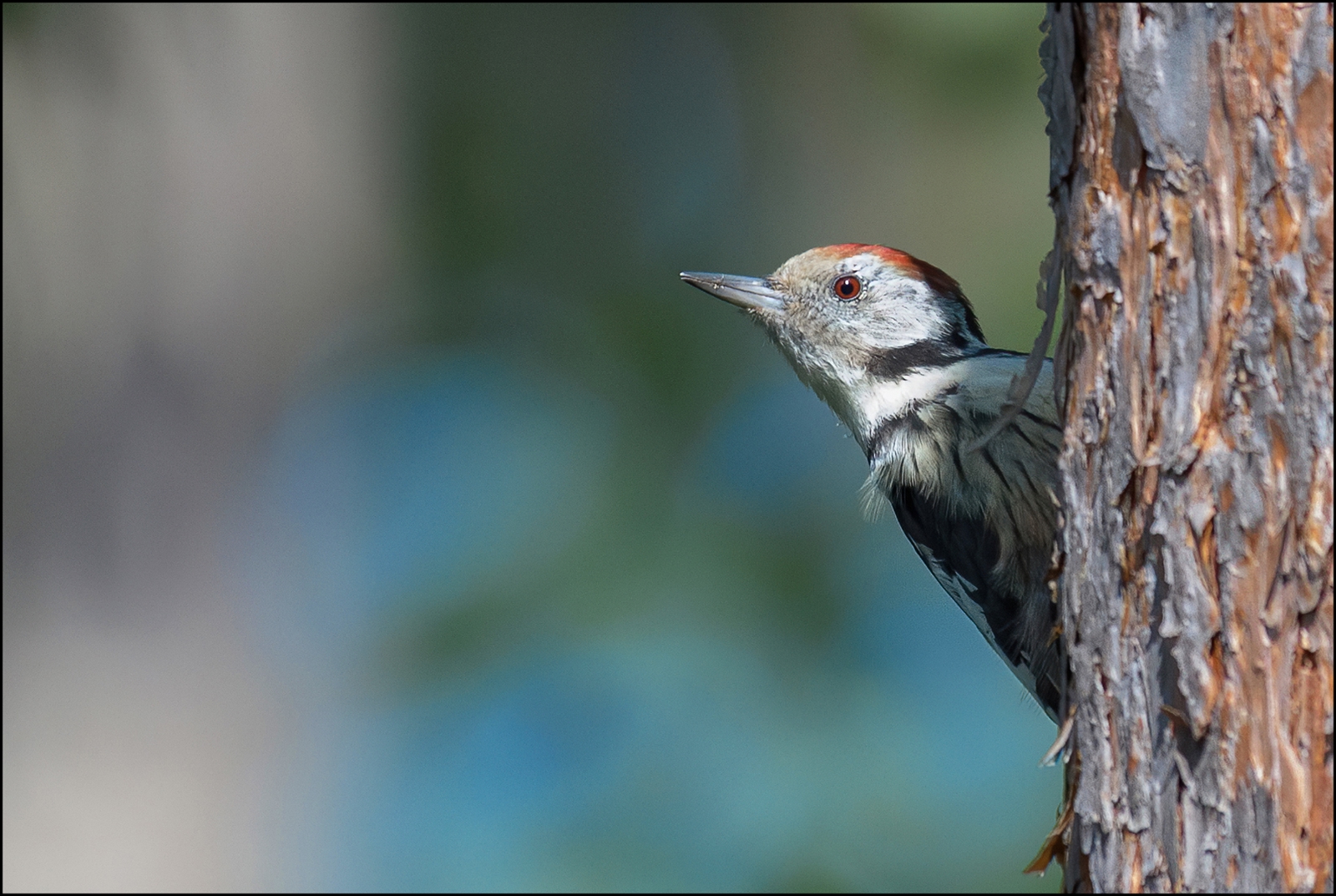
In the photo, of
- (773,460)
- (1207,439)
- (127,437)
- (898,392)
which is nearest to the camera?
(1207,439)

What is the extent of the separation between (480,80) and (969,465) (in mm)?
6012

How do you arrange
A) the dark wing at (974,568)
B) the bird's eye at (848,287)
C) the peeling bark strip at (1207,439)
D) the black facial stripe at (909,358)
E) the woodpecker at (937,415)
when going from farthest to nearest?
the bird's eye at (848,287) → the black facial stripe at (909,358) → the dark wing at (974,568) → the woodpecker at (937,415) → the peeling bark strip at (1207,439)

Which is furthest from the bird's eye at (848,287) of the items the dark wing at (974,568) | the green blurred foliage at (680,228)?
the green blurred foliage at (680,228)

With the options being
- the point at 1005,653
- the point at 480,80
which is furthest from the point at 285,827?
the point at 480,80

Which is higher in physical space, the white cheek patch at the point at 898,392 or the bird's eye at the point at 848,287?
the bird's eye at the point at 848,287

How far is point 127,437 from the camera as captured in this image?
5.29 meters

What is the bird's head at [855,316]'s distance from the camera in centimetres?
339

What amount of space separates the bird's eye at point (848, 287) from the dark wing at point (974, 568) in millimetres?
574

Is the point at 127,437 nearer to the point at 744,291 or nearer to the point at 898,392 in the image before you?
the point at 744,291

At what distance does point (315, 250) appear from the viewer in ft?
20.5

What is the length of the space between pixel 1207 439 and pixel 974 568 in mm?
1658

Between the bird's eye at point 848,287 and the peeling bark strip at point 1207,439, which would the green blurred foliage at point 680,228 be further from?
the peeling bark strip at point 1207,439

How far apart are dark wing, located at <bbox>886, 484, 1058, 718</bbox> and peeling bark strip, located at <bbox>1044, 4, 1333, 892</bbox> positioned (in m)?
1.38

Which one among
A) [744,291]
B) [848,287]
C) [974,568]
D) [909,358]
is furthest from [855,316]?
[974,568]
